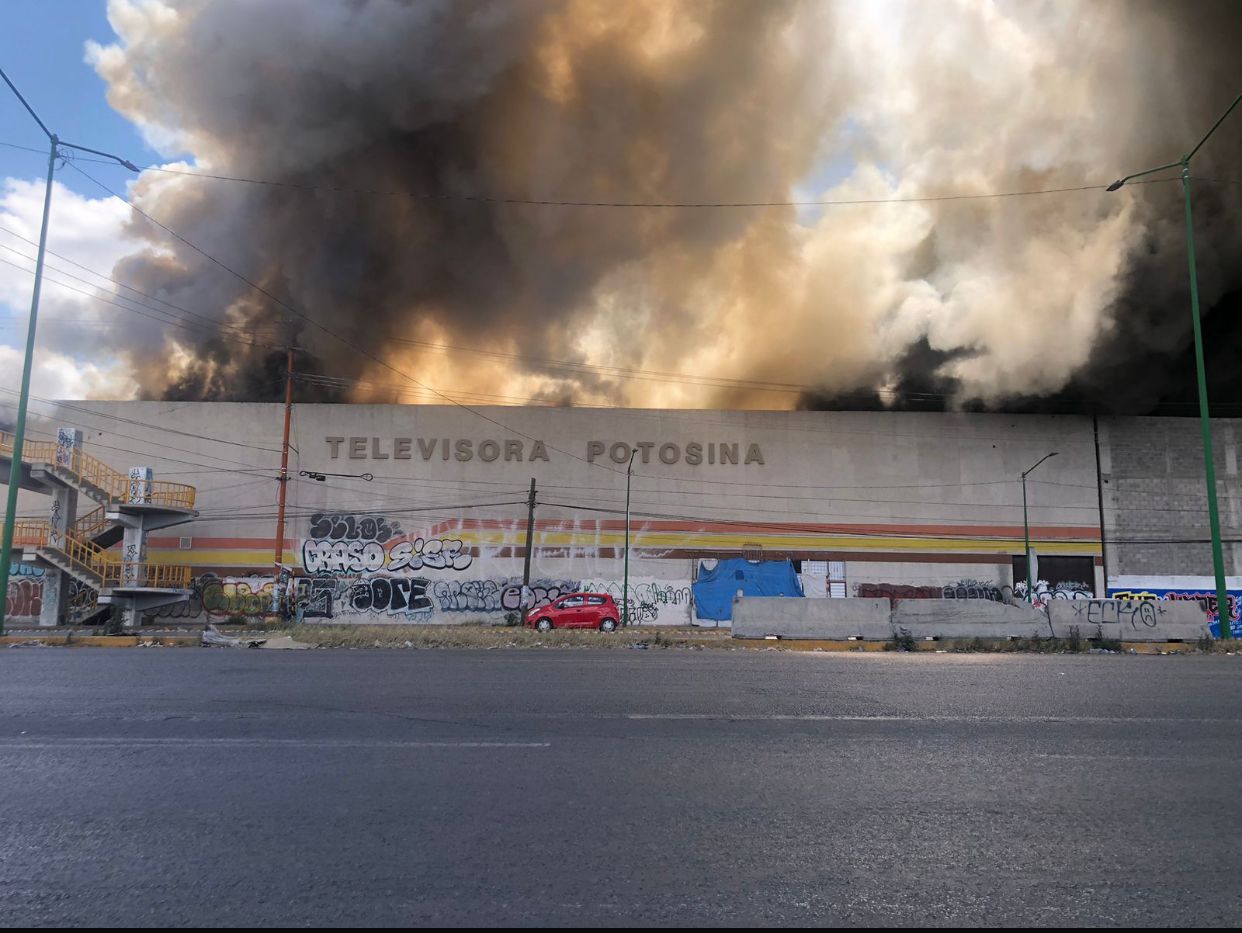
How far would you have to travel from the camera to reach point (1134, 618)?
1559 centimetres

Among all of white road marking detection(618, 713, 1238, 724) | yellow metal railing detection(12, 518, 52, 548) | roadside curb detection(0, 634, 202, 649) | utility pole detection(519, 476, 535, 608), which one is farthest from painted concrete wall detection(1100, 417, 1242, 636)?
yellow metal railing detection(12, 518, 52, 548)

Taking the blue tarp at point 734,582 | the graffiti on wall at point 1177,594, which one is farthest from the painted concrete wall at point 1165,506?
the blue tarp at point 734,582

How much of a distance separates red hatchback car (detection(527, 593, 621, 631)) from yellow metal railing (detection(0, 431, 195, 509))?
559 inches

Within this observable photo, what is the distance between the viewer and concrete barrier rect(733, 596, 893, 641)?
15.7m

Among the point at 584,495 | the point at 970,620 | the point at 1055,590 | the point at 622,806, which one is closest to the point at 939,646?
the point at 970,620

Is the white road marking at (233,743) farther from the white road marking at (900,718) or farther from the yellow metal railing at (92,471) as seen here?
Result: the yellow metal railing at (92,471)

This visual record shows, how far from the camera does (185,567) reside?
35.2 m

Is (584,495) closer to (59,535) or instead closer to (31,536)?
(59,535)

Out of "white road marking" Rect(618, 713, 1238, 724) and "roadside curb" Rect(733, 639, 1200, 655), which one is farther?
"roadside curb" Rect(733, 639, 1200, 655)

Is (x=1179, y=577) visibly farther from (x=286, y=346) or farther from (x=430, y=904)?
(x=430, y=904)

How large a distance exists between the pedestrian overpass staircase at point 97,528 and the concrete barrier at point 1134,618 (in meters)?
27.2

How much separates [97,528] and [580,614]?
59.4 feet

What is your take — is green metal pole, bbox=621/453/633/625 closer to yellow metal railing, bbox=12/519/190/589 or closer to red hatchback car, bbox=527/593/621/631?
red hatchback car, bbox=527/593/621/631

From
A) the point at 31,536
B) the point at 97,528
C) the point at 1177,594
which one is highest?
the point at 97,528
